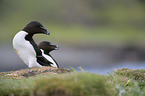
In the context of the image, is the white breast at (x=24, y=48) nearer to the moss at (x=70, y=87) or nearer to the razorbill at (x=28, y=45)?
the razorbill at (x=28, y=45)

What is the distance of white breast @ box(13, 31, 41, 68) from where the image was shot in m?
6.20

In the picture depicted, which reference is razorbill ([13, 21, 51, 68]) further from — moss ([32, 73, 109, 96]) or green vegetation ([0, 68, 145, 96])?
moss ([32, 73, 109, 96])

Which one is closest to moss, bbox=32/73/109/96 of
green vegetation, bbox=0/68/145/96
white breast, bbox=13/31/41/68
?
green vegetation, bbox=0/68/145/96

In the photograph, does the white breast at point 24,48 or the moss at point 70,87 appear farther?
the white breast at point 24,48

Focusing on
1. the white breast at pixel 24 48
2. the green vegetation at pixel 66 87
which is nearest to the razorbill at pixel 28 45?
the white breast at pixel 24 48

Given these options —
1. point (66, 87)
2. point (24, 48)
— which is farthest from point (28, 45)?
point (66, 87)

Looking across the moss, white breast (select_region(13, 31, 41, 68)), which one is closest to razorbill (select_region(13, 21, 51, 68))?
white breast (select_region(13, 31, 41, 68))

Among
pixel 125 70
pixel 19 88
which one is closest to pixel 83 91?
pixel 19 88

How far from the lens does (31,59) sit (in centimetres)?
641

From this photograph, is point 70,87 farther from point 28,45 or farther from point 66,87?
point 28,45

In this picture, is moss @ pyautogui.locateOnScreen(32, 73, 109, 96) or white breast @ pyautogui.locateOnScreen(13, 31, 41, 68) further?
white breast @ pyautogui.locateOnScreen(13, 31, 41, 68)

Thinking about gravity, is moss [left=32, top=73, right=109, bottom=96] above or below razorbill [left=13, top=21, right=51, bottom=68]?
below

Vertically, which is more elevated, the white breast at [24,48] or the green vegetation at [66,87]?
the white breast at [24,48]

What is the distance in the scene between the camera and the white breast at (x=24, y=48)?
620cm
